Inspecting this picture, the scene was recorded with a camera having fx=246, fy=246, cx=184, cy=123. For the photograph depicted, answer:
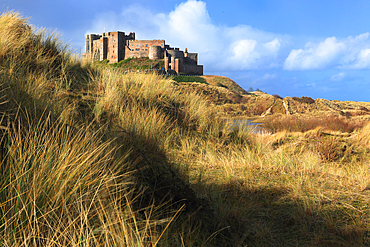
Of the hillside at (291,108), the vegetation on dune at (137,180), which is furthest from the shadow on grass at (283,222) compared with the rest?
the hillside at (291,108)

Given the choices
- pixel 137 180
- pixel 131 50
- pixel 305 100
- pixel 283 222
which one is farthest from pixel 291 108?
pixel 131 50

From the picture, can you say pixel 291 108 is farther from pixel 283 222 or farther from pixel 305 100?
pixel 283 222

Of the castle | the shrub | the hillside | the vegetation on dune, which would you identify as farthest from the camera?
the castle

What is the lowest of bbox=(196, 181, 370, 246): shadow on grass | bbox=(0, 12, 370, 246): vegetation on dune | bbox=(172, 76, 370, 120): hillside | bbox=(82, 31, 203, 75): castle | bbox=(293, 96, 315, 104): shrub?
bbox=(196, 181, 370, 246): shadow on grass

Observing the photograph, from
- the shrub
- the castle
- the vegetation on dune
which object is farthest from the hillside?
the castle

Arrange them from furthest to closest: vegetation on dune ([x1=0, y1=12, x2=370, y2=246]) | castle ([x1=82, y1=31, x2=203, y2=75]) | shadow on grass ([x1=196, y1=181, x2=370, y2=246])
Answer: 1. castle ([x1=82, y1=31, x2=203, y2=75])
2. shadow on grass ([x1=196, y1=181, x2=370, y2=246])
3. vegetation on dune ([x1=0, y1=12, x2=370, y2=246])

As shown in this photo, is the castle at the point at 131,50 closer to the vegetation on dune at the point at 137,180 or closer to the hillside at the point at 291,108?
the hillside at the point at 291,108

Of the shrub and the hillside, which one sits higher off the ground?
the shrub

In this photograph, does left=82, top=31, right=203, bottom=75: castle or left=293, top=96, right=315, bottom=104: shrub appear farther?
left=82, top=31, right=203, bottom=75: castle

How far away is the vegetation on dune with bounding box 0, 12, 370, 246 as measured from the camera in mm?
1471

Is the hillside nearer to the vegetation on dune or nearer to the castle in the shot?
the vegetation on dune

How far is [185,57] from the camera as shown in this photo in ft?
189

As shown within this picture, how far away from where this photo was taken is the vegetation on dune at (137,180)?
1.47m

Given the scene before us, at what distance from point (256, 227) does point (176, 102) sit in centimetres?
395
